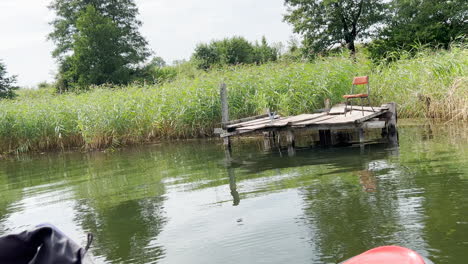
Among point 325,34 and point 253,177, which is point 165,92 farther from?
point 325,34

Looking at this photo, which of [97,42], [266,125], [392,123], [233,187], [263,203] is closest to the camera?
[263,203]

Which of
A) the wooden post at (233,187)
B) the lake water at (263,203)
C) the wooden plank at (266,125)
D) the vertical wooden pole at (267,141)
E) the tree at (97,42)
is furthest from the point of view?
the tree at (97,42)

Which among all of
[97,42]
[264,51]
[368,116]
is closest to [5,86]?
[97,42]

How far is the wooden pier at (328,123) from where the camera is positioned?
33.8 feet

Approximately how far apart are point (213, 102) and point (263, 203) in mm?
8385

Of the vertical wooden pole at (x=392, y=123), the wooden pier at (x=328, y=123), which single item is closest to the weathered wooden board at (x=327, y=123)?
the wooden pier at (x=328, y=123)

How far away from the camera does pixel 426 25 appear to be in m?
28.4

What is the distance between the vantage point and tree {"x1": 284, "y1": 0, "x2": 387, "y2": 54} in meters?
32.2

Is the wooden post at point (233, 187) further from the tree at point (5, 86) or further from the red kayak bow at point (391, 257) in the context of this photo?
the tree at point (5, 86)

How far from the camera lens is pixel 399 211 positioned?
18.3ft

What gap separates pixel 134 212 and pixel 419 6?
27.0 metres

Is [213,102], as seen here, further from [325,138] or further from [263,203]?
[263,203]

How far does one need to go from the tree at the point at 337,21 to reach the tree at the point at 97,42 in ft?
48.9

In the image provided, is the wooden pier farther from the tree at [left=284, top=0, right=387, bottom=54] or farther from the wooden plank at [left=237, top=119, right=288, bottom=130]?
the tree at [left=284, top=0, right=387, bottom=54]
